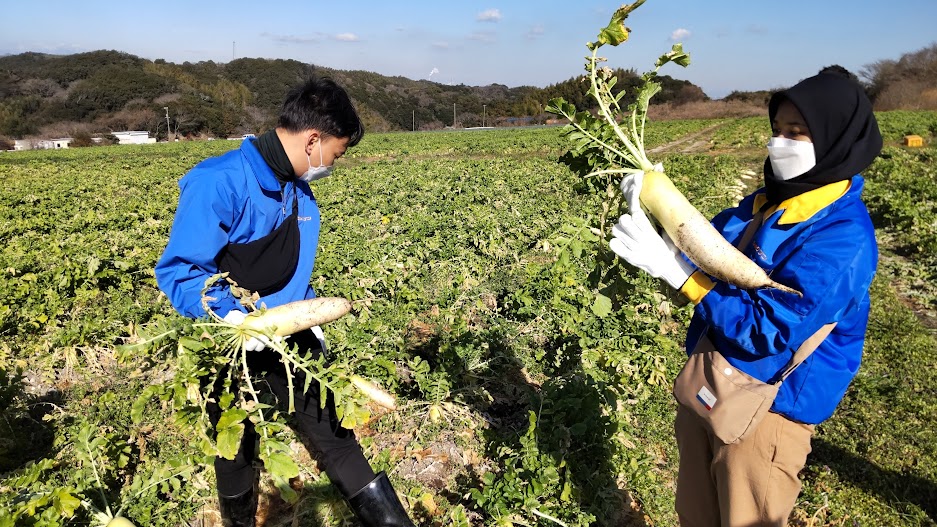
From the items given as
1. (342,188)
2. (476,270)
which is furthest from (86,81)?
(476,270)

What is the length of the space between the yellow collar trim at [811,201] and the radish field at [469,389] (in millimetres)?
495

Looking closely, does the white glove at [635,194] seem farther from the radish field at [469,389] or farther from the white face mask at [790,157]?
the white face mask at [790,157]

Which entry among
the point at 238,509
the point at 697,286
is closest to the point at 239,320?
the point at 238,509

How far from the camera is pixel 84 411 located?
3998 mm

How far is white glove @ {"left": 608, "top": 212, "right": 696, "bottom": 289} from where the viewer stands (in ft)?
6.30

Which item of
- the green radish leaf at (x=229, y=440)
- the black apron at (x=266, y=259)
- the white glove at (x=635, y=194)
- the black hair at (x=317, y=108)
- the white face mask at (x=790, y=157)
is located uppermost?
the black hair at (x=317, y=108)

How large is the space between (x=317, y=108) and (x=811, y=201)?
1.92m

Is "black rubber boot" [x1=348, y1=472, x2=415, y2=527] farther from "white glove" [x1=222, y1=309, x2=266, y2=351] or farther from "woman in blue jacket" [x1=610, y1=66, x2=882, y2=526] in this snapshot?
"woman in blue jacket" [x1=610, y1=66, x2=882, y2=526]

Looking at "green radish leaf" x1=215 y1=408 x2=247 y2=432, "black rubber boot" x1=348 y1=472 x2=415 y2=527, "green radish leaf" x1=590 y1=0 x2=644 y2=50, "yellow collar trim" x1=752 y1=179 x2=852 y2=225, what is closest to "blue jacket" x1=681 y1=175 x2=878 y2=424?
"yellow collar trim" x1=752 y1=179 x2=852 y2=225

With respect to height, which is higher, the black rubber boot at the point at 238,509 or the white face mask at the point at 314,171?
the white face mask at the point at 314,171

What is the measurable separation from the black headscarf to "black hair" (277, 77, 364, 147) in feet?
5.73

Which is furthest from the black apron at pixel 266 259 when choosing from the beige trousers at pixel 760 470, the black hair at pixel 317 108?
the beige trousers at pixel 760 470

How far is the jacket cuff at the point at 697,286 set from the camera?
6.03 feet

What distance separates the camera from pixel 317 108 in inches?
90.8
